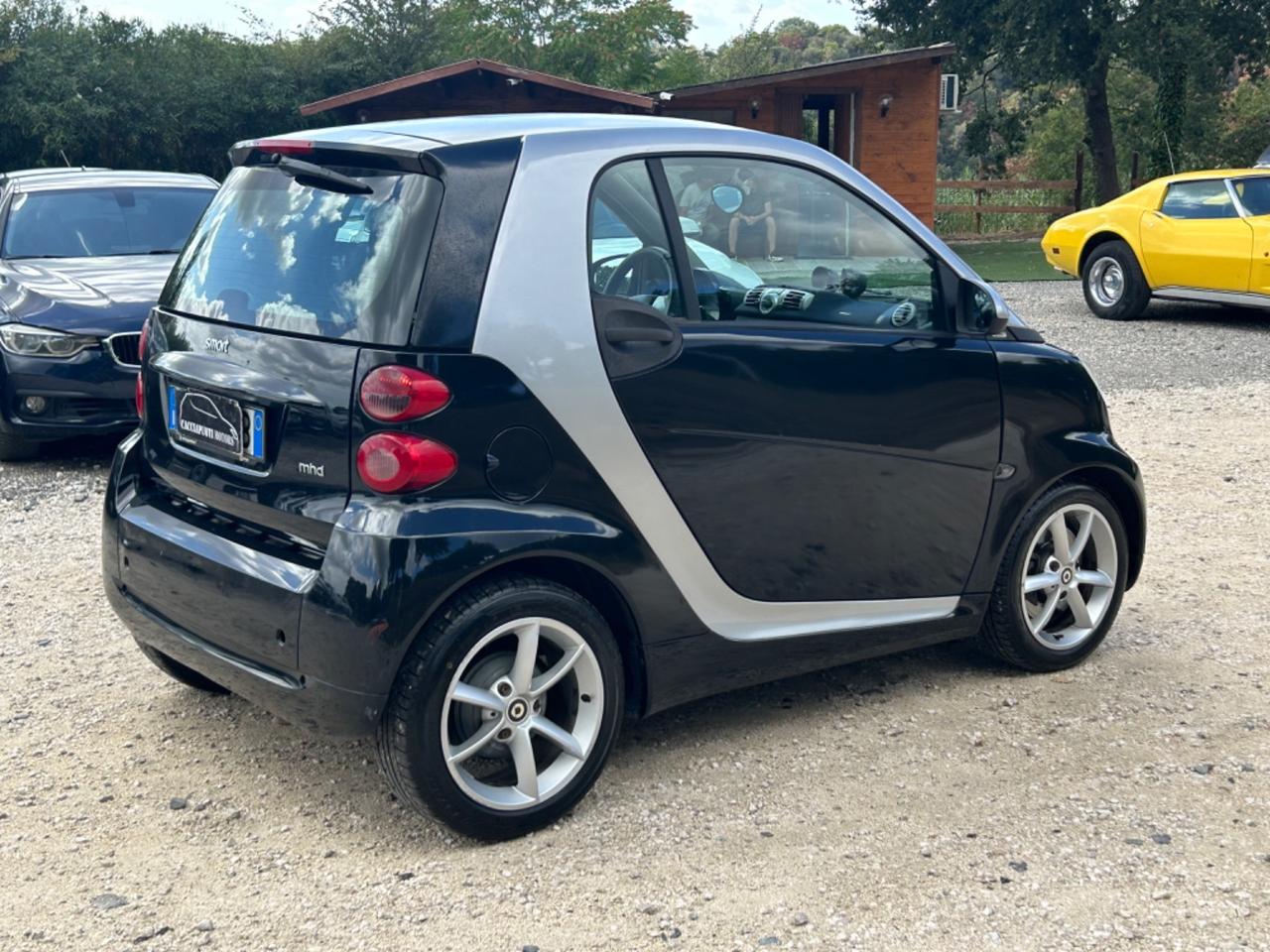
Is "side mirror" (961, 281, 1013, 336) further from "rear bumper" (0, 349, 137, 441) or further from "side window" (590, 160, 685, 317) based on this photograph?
"rear bumper" (0, 349, 137, 441)

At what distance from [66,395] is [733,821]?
18.0ft

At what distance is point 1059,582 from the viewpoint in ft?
15.4

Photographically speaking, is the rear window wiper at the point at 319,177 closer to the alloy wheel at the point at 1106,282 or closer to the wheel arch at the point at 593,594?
the wheel arch at the point at 593,594

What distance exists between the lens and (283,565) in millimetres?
3387

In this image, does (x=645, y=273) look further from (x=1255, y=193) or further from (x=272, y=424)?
(x=1255, y=193)

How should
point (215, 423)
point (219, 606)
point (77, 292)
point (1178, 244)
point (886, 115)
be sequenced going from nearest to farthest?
point (219, 606)
point (215, 423)
point (77, 292)
point (1178, 244)
point (886, 115)

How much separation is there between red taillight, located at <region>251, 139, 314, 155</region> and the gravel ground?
5.62 feet

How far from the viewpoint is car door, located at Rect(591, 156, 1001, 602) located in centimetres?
368

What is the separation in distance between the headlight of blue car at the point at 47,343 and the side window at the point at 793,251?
5.04 metres

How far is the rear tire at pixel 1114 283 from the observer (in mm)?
14492

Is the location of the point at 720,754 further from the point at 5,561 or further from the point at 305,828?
the point at 5,561

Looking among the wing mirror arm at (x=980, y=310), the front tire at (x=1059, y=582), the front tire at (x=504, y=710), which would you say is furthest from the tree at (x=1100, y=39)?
the front tire at (x=504, y=710)

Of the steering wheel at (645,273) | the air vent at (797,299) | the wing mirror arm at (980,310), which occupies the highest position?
the steering wheel at (645,273)

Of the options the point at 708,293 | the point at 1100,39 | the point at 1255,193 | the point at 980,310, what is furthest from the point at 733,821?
the point at 1100,39
